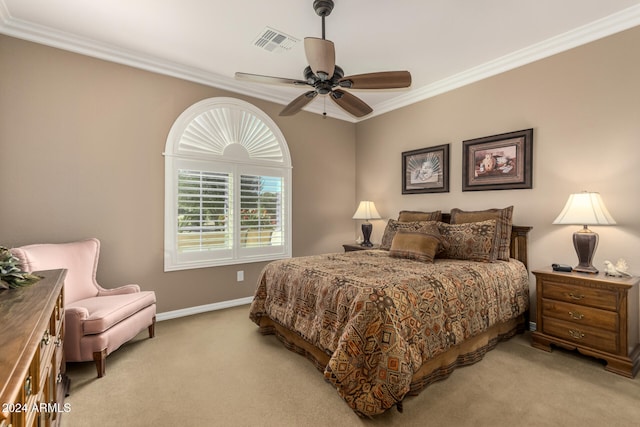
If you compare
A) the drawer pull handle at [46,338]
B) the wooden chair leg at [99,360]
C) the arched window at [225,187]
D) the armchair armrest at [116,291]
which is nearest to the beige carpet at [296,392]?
the wooden chair leg at [99,360]

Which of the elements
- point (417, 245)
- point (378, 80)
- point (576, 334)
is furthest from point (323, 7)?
point (576, 334)

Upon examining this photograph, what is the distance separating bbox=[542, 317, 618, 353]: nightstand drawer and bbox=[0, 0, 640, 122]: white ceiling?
8.79ft

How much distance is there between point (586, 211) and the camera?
259 centimetres

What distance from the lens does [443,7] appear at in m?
2.53

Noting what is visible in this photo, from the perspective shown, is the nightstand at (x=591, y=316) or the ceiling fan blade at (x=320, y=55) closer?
the ceiling fan blade at (x=320, y=55)

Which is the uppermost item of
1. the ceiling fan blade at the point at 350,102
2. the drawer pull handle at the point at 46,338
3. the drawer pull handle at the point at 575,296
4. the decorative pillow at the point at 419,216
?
the ceiling fan blade at the point at 350,102

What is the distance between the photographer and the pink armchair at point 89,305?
225 cm

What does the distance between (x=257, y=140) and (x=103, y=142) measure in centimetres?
177

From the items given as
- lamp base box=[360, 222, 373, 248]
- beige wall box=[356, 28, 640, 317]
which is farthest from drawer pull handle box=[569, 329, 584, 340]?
lamp base box=[360, 222, 373, 248]

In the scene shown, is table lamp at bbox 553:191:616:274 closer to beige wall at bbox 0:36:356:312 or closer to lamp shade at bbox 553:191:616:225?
lamp shade at bbox 553:191:616:225

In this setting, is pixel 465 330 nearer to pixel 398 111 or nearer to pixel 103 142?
pixel 398 111

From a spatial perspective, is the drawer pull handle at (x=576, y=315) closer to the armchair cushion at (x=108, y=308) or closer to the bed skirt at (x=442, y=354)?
the bed skirt at (x=442, y=354)

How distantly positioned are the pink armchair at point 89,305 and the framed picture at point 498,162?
390cm

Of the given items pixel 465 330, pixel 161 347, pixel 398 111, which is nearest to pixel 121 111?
pixel 161 347
